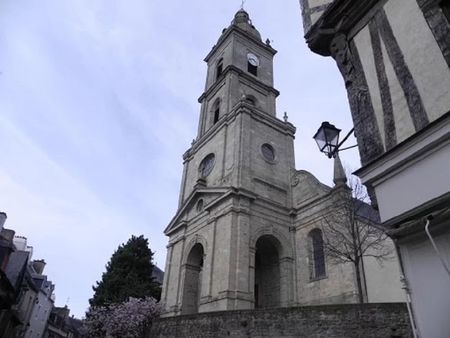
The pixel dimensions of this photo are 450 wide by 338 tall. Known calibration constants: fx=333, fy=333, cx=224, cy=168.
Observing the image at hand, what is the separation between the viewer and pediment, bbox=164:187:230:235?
1697cm

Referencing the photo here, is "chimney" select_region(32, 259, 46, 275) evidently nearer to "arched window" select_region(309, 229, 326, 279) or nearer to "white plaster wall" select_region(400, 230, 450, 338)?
"arched window" select_region(309, 229, 326, 279)

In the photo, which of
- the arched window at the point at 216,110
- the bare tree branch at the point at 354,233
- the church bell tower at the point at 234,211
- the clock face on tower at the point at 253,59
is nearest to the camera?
the bare tree branch at the point at 354,233

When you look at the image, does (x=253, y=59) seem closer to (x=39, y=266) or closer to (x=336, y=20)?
(x=336, y=20)

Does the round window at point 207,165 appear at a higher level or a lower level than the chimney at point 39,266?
higher

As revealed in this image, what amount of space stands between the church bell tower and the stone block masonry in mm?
3709

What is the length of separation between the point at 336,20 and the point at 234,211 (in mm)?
11386

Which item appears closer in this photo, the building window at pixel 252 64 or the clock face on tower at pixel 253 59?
the building window at pixel 252 64

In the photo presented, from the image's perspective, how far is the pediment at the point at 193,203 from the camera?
17.0 meters

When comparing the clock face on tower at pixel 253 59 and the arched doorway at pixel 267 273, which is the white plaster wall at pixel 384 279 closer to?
the arched doorway at pixel 267 273

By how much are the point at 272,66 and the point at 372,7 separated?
2230 centimetres

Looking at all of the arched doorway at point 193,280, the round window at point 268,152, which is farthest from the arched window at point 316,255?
the arched doorway at point 193,280

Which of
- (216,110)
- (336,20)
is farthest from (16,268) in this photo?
(336,20)

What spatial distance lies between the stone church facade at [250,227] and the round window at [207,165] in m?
0.09

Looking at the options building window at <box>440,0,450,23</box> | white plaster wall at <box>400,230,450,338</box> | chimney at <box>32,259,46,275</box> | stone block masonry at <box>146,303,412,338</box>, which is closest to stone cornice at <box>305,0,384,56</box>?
building window at <box>440,0,450,23</box>
